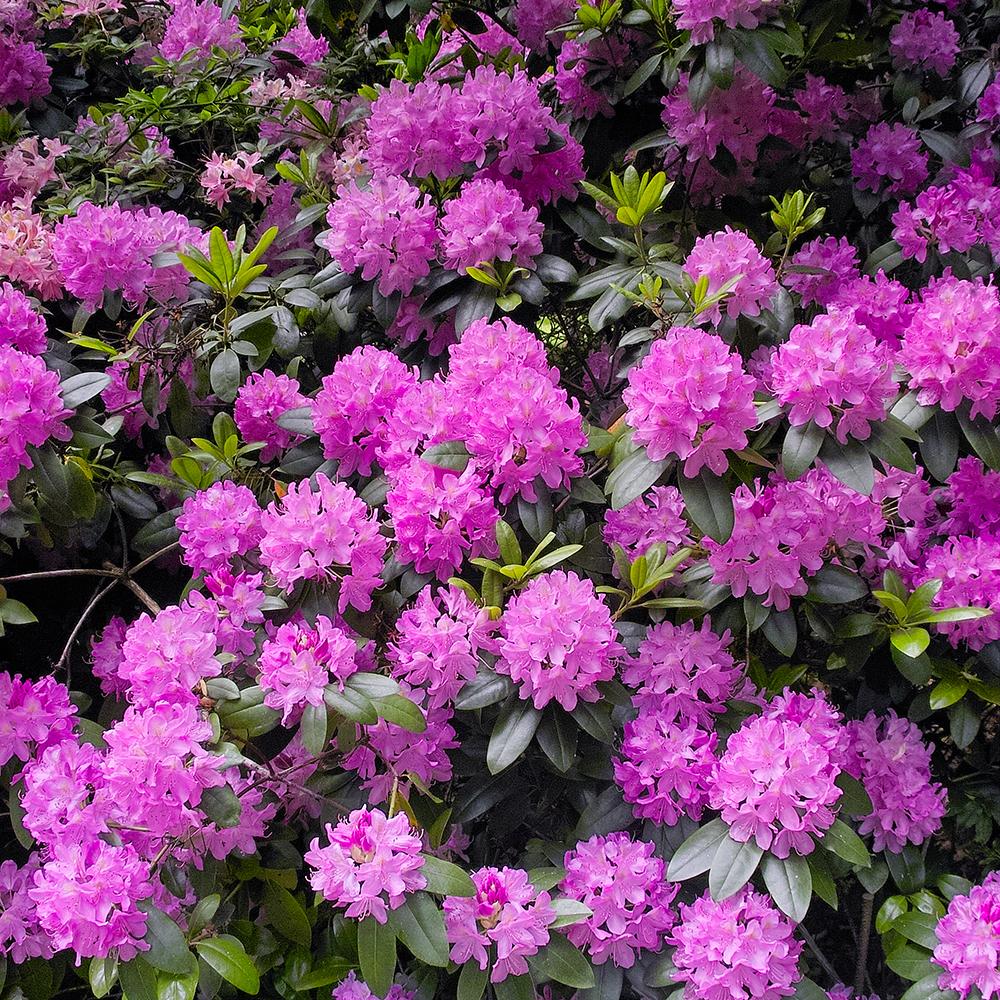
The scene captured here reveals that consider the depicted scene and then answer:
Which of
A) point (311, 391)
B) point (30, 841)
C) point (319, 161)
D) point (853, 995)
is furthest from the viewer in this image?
point (319, 161)

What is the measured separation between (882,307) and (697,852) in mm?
1063

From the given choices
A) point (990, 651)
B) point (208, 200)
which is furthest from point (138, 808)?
point (208, 200)

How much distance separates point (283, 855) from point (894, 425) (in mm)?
1114

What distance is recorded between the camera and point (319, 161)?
225 centimetres

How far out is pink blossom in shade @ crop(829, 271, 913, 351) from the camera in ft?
6.00

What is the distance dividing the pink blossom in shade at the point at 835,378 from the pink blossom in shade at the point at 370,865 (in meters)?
0.73

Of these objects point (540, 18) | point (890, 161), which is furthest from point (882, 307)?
point (540, 18)

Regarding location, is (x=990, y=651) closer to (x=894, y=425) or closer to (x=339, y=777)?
(x=894, y=425)

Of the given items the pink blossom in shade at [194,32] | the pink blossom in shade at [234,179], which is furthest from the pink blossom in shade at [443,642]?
the pink blossom in shade at [194,32]

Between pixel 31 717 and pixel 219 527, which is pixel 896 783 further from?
pixel 31 717

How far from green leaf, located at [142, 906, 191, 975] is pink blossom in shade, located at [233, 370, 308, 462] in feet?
2.69

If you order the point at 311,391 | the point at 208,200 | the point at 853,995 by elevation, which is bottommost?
the point at 853,995

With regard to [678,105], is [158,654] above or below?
below

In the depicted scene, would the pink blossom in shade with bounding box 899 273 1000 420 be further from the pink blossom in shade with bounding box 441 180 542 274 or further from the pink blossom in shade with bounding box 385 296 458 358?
the pink blossom in shade with bounding box 385 296 458 358
